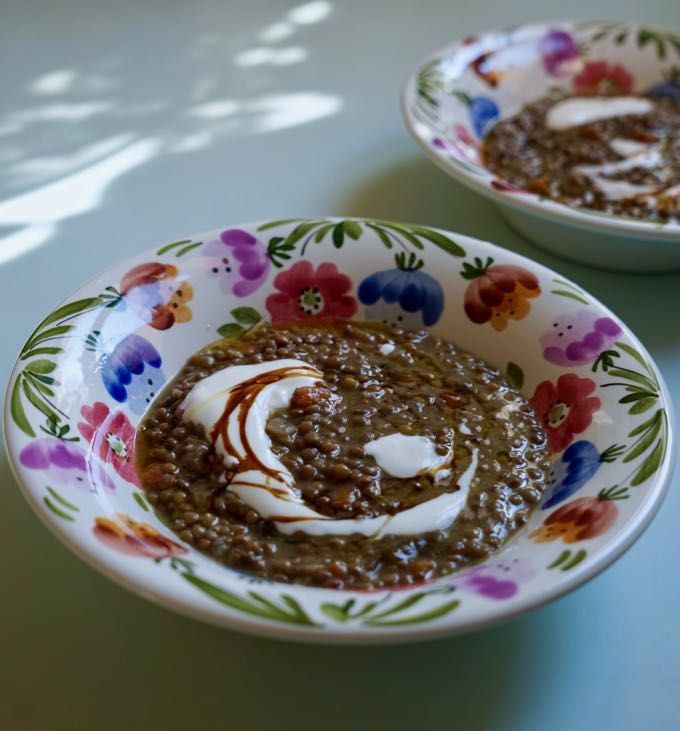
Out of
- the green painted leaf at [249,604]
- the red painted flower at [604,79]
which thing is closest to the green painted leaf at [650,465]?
the green painted leaf at [249,604]

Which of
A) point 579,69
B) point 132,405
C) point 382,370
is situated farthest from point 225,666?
point 579,69

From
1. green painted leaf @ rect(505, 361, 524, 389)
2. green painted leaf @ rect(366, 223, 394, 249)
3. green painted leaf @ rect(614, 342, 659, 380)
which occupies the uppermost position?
green painted leaf @ rect(366, 223, 394, 249)

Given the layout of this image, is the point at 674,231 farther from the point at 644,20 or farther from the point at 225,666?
the point at 644,20

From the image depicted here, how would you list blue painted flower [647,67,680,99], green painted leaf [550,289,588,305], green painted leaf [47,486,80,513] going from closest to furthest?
green painted leaf [47,486,80,513]
green painted leaf [550,289,588,305]
blue painted flower [647,67,680,99]

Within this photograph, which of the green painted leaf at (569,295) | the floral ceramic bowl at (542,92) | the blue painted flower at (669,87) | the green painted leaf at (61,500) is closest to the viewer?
the green painted leaf at (61,500)

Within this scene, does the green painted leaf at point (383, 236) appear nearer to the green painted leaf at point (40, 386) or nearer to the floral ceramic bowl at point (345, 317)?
the floral ceramic bowl at point (345, 317)

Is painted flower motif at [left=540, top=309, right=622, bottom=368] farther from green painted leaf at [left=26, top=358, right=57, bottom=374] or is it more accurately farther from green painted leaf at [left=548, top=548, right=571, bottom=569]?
green painted leaf at [left=26, top=358, right=57, bottom=374]

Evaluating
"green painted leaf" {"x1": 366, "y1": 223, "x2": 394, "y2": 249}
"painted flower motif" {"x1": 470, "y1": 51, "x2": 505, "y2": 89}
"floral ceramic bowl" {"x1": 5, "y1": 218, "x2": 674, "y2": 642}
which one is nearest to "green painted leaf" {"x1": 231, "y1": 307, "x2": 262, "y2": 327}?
"floral ceramic bowl" {"x1": 5, "y1": 218, "x2": 674, "y2": 642}
